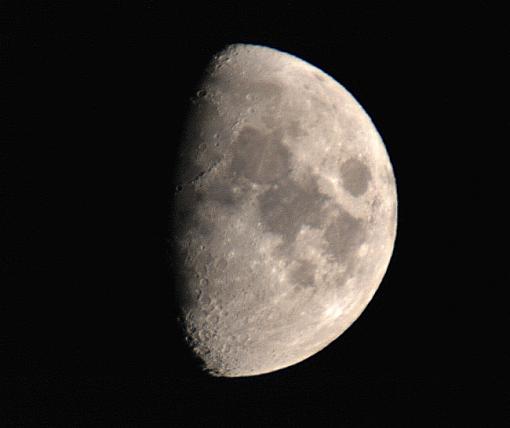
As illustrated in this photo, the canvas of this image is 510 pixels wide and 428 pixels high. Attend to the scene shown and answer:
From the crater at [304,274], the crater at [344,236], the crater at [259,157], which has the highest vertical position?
the crater at [259,157]

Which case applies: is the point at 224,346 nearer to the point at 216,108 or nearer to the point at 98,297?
the point at 98,297

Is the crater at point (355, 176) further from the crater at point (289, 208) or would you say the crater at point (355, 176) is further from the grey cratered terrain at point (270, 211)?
the crater at point (289, 208)

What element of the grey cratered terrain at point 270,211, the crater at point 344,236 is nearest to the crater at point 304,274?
the grey cratered terrain at point 270,211

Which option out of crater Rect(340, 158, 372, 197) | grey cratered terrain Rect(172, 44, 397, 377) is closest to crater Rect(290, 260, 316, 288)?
grey cratered terrain Rect(172, 44, 397, 377)

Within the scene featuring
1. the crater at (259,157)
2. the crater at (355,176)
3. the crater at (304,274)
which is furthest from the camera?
the crater at (355,176)

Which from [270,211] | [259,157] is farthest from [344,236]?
[259,157]

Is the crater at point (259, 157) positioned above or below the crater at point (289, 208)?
above

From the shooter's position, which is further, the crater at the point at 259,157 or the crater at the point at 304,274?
the crater at the point at 304,274

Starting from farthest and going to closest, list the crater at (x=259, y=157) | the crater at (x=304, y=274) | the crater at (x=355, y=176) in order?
1. the crater at (x=355, y=176)
2. the crater at (x=304, y=274)
3. the crater at (x=259, y=157)
